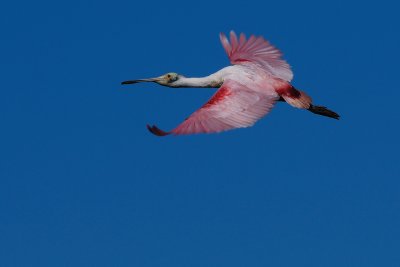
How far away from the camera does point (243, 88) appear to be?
Result: 18359mm

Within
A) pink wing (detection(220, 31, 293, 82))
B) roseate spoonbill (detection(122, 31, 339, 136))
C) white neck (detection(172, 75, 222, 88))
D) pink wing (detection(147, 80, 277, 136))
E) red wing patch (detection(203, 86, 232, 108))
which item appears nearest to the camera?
pink wing (detection(147, 80, 277, 136))

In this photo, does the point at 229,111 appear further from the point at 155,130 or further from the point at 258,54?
the point at 258,54

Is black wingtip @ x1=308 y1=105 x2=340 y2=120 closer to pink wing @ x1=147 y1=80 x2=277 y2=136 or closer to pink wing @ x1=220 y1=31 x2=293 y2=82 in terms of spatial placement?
pink wing @ x1=220 y1=31 x2=293 y2=82

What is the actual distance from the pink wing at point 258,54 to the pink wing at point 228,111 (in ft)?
5.44

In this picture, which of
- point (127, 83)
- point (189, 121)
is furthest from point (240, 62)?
point (189, 121)

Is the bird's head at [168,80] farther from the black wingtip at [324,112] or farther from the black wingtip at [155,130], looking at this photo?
the black wingtip at [155,130]

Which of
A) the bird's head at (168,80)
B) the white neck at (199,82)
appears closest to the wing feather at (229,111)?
the white neck at (199,82)

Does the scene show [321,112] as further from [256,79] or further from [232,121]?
[232,121]

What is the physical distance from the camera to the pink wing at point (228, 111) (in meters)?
16.7

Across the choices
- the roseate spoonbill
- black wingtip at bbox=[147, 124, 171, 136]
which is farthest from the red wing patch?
black wingtip at bbox=[147, 124, 171, 136]

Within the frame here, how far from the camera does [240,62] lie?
20.0m

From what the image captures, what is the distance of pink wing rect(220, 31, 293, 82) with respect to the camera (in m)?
20.1

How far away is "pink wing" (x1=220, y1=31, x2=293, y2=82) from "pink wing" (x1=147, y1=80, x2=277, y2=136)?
166 cm

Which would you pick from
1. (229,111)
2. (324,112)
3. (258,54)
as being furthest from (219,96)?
(258,54)
